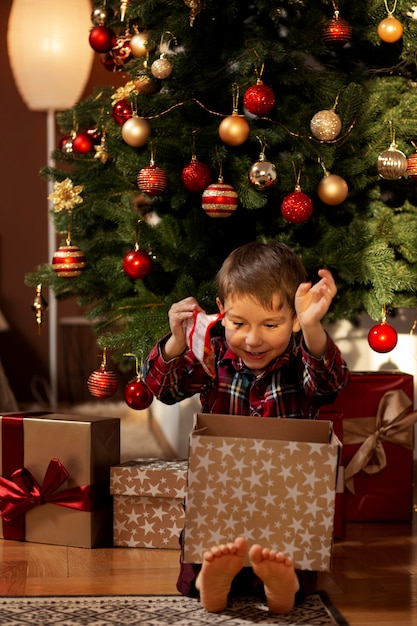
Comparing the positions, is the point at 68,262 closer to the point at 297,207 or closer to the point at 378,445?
the point at 297,207

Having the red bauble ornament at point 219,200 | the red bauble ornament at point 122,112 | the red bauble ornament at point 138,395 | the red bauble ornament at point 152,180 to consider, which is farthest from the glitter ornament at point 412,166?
the red bauble ornament at point 138,395

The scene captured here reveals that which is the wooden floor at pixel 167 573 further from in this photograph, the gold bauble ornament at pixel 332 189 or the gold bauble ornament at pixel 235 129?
the gold bauble ornament at pixel 235 129

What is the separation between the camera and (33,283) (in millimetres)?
2484

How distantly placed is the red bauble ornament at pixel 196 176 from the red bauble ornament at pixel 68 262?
0.36m

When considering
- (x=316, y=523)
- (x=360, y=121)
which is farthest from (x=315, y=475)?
(x=360, y=121)

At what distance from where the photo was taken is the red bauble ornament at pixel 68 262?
7.57 feet

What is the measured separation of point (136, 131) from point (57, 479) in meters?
0.81

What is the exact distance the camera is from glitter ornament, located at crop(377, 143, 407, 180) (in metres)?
2.05

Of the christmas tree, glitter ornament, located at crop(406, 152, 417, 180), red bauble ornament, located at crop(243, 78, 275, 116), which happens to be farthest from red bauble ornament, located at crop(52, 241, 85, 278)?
glitter ornament, located at crop(406, 152, 417, 180)

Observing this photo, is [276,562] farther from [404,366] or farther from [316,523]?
[404,366]

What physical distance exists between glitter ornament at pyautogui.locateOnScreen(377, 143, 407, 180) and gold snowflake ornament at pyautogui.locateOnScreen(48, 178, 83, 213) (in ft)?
2.56

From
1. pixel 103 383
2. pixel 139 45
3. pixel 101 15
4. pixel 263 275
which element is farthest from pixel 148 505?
pixel 101 15

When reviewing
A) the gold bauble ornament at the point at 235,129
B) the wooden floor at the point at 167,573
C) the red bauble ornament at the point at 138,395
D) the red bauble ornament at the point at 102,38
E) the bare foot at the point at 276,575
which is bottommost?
the wooden floor at the point at 167,573

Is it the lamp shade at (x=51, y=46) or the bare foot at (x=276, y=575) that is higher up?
the lamp shade at (x=51, y=46)
